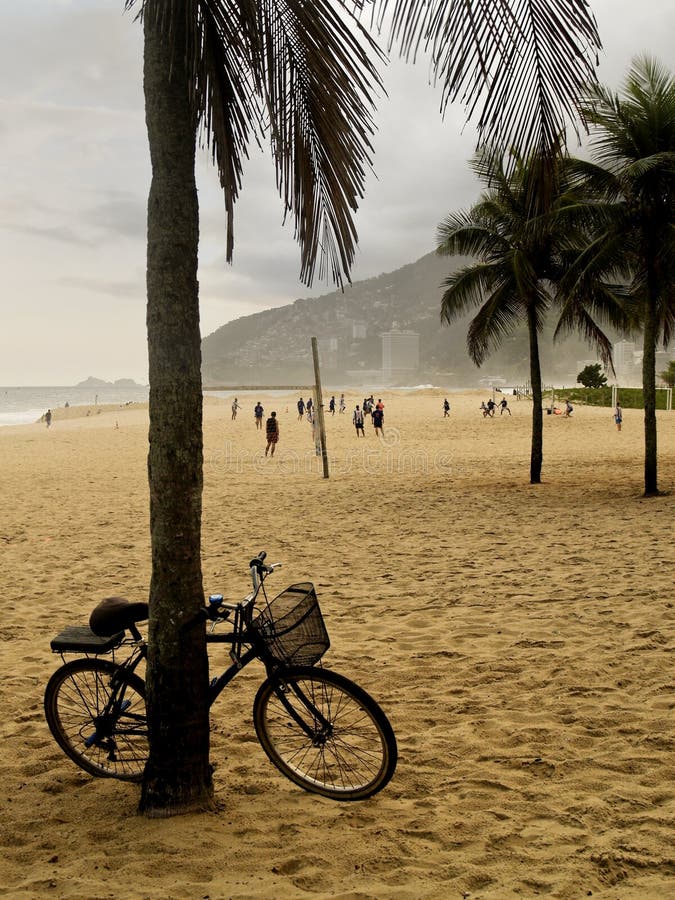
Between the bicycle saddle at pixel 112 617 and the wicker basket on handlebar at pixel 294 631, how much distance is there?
2.13 feet

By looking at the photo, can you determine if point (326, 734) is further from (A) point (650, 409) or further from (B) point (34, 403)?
(B) point (34, 403)

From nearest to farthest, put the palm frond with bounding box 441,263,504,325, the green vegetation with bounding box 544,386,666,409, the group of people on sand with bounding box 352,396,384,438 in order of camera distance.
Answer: the palm frond with bounding box 441,263,504,325 → the group of people on sand with bounding box 352,396,384,438 → the green vegetation with bounding box 544,386,666,409

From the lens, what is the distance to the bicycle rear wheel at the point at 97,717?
11.4 ft

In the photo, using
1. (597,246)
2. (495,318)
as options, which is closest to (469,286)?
(495,318)

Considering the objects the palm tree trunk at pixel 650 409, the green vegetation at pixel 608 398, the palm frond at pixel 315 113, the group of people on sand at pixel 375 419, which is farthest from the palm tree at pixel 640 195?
the green vegetation at pixel 608 398

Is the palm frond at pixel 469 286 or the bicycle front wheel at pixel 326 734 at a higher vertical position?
the palm frond at pixel 469 286

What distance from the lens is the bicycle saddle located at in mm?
3348

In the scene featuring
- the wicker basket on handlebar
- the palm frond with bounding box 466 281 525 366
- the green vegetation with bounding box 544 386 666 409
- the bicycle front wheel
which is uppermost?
the palm frond with bounding box 466 281 525 366

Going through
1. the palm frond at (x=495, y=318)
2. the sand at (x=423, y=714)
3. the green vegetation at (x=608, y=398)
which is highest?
the palm frond at (x=495, y=318)

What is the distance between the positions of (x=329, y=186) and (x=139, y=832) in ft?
10.3

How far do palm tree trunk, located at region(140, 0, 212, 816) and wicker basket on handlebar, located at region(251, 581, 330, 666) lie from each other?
1.06 ft

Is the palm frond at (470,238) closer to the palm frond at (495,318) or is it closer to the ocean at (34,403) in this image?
the palm frond at (495,318)

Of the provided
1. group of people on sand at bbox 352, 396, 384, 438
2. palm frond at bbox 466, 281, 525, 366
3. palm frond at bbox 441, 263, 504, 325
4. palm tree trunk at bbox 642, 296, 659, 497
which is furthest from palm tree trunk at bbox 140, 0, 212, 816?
group of people on sand at bbox 352, 396, 384, 438

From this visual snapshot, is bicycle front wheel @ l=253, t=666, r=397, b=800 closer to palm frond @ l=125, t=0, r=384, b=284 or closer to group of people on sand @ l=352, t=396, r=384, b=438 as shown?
palm frond @ l=125, t=0, r=384, b=284
